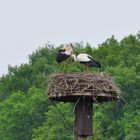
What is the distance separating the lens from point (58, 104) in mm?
68938

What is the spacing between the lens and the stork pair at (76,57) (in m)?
24.1

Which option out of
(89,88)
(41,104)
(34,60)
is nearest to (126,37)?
(41,104)

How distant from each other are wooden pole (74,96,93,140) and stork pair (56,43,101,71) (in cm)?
383

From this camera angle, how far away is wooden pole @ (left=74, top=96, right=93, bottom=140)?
20047mm

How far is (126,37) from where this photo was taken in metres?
78.4

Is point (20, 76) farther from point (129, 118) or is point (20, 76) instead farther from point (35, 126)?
point (129, 118)

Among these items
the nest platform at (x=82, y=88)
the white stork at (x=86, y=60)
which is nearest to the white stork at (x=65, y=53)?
the white stork at (x=86, y=60)

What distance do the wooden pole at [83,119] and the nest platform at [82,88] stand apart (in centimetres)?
17

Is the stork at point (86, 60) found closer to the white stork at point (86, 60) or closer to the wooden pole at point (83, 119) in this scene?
the white stork at point (86, 60)

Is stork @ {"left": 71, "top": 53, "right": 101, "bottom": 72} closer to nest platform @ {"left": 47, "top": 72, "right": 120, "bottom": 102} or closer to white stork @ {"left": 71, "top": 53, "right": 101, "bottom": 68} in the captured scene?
white stork @ {"left": 71, "top": 53, "right": 101, "bottom": 68}

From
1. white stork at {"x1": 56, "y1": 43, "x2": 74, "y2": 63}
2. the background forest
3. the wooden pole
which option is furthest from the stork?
the background forest

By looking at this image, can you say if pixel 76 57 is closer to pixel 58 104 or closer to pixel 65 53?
pixel 65 53

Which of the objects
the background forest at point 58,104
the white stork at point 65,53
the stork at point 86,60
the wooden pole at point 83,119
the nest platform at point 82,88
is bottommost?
the wooden pole at point 83,119

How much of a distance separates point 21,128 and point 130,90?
1045 centimetres
